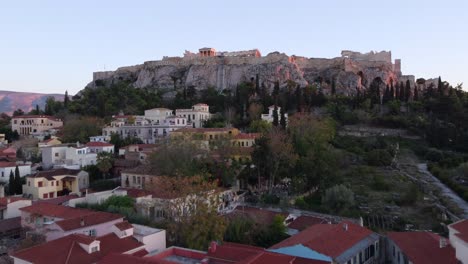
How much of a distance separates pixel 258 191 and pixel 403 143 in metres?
21.6

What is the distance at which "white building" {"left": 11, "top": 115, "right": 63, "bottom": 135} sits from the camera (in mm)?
54469

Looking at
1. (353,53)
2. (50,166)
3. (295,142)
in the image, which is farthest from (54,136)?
(353,53)

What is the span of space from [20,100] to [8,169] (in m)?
98.0

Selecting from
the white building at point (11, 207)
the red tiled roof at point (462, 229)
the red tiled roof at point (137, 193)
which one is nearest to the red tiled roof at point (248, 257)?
the red tiled roof at point (462, 229)

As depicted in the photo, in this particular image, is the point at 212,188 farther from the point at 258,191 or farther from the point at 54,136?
the point at 54,136

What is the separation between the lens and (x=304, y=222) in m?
24.7

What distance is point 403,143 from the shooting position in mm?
47250

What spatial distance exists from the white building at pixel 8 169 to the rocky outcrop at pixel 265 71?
40.5m

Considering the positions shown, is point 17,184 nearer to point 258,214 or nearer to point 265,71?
point 258,214

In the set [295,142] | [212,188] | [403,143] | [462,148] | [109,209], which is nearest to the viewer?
[212,188]

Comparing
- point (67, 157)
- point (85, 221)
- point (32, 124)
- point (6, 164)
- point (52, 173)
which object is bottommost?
point (85, 221)

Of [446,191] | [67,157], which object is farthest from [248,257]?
[67,157]

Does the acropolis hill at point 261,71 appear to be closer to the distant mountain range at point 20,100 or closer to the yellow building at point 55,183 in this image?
the yellow building at point 55,183

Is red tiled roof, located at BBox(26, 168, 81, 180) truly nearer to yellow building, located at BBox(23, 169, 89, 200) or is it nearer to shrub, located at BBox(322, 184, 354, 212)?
yellow building, located at BBox(23, 169, 89, 200)
